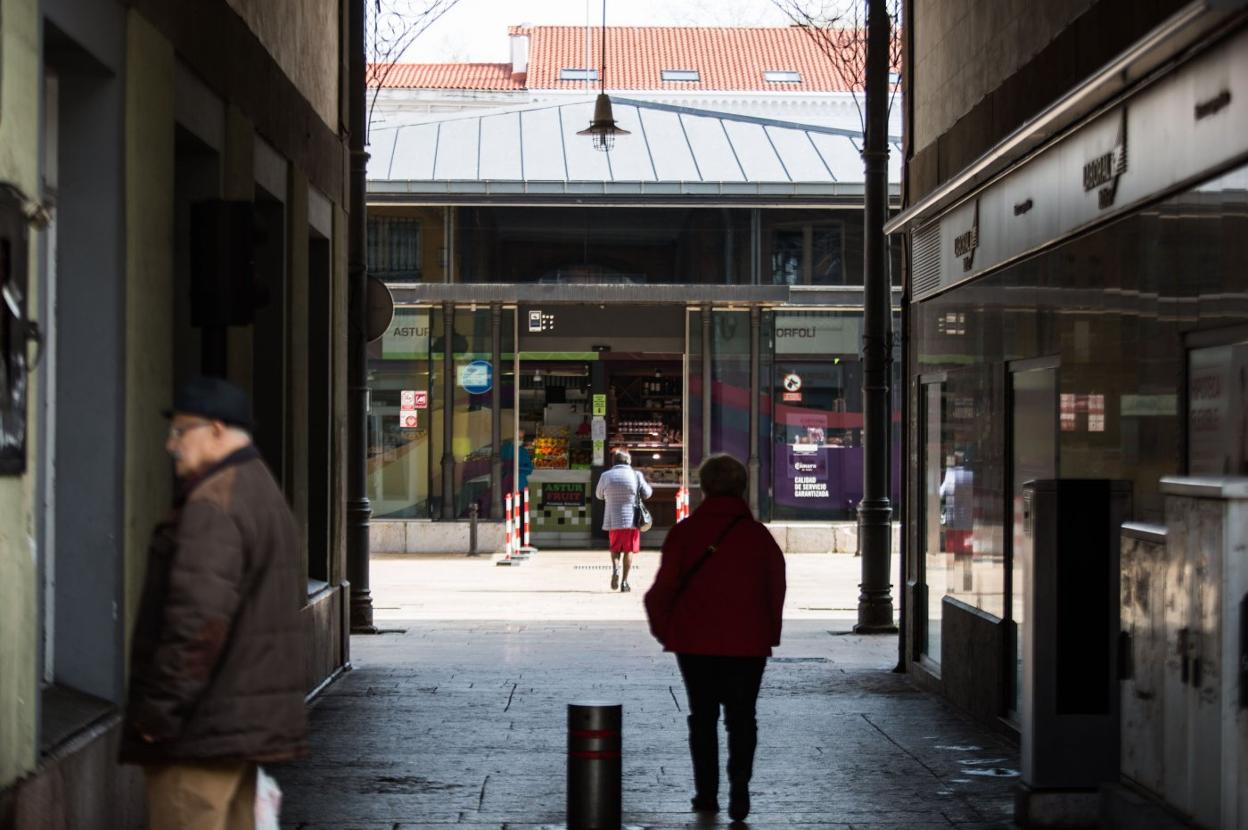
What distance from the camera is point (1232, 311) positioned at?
293 inches

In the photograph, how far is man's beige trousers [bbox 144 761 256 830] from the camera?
16.2ft

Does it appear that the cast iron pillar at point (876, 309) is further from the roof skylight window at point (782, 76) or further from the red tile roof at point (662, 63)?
the roof skylight window at point (782, 76)

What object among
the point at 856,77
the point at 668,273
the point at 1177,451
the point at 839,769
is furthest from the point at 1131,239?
the point at 668,273

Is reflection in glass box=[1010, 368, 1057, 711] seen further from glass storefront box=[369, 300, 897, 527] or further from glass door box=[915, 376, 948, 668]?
glass storefront box=[369, 300, 897, 527]

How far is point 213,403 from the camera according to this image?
16.6 feet

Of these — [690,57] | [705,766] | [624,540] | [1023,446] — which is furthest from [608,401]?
[690,57]

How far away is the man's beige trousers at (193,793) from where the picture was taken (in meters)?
4.93

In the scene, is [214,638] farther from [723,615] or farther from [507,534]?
[507,534]

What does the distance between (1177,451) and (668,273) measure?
782 inches

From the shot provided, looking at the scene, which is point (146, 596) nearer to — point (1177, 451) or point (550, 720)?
point (1177, 451)

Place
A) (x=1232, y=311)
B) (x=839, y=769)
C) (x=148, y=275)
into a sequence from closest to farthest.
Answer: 1. (x=1232, y=311)
2. (x=148, y=275)
3. (x=839, y=769)

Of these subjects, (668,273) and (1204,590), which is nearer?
(1204,590)

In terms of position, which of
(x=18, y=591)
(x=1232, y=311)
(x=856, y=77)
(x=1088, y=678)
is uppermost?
(x=856, y=77)

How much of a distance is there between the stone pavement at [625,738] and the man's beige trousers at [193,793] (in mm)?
2935
